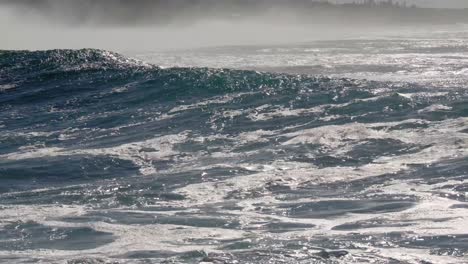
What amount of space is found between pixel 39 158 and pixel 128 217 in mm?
4786

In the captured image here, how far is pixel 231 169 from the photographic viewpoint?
1402 centimetres

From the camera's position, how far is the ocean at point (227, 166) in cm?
980

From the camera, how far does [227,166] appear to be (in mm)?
14258

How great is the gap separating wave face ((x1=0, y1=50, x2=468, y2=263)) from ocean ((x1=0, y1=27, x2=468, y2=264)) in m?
0.03

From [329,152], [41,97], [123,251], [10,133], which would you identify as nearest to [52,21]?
[41,97]

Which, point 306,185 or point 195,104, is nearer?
point 306,185

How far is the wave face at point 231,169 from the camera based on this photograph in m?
9.78

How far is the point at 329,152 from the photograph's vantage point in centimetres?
1500

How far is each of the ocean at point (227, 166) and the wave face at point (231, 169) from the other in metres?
0.03

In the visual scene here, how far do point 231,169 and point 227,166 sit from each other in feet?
0.83

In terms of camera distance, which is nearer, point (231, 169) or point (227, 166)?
point (231, 169)

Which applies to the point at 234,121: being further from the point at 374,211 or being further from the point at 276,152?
the point at 374,211

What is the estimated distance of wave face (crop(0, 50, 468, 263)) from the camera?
9.78 m

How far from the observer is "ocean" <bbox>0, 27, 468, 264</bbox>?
32.1ft
